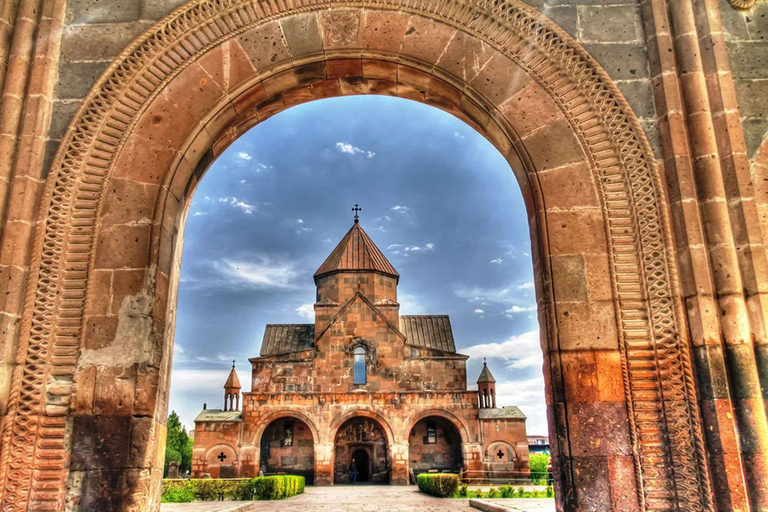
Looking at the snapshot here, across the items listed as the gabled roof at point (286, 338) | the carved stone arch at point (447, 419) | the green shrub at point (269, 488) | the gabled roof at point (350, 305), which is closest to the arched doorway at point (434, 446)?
the carved stone arch at point (447, 419)

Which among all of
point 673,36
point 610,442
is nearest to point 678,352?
point 610,442

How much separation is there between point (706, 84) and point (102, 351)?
5.32m

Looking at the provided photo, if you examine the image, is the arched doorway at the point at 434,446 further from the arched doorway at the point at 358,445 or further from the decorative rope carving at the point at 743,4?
Result: the decorative rope carving at the point at 743,4

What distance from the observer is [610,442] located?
13.7ft

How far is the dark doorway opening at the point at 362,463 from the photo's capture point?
2672 cm

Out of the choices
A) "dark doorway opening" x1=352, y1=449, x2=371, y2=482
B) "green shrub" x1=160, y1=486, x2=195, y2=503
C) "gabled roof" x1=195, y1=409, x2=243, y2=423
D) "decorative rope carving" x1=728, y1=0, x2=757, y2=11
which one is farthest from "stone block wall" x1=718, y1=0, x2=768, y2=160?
"dark doorway opening" x1=352, y1=449, x2=371, y2=482

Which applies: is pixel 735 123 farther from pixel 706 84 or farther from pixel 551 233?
pixel 551 233

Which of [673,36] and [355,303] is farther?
[355,303]

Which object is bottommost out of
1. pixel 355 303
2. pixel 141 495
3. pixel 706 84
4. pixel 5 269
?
pixel 141 495

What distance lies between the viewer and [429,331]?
3145cm

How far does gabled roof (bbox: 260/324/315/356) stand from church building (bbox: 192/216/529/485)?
6.87 feet

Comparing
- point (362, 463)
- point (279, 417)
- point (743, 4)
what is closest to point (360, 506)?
point (743, 4)

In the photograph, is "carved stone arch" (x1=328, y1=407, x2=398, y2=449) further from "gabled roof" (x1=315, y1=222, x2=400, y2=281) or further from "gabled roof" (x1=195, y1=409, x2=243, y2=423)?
"gabled roof" (x1=315, y1=222, x2=400, y2=281)

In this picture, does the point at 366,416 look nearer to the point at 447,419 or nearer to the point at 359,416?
the point at 359,416
